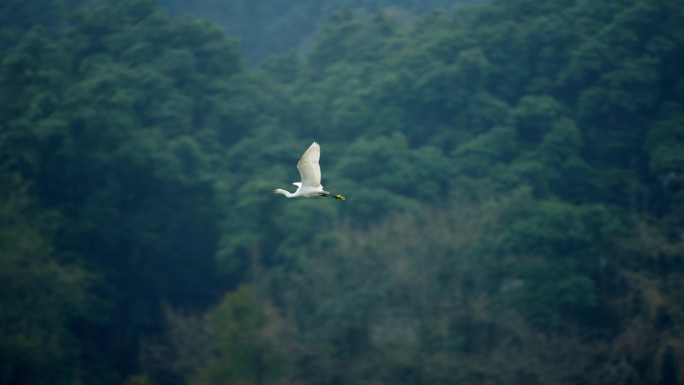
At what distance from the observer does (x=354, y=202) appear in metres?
31.8

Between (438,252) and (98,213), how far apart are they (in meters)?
12.5

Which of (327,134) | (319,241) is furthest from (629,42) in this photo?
(319,241)

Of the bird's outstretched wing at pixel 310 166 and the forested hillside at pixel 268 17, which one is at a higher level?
the forested hillside at pixel 268 17

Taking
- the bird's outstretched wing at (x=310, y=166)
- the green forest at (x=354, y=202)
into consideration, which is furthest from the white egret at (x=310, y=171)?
the green forest at (x=354, y=202)

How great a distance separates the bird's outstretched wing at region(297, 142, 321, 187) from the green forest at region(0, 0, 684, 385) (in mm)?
10294

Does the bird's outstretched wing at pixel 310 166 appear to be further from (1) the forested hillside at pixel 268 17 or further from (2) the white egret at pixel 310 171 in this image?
(1) the forested hillside at pixel 268 17

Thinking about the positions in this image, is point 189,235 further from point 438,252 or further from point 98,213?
point 438,252

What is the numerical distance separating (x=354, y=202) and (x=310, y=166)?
1731 cm

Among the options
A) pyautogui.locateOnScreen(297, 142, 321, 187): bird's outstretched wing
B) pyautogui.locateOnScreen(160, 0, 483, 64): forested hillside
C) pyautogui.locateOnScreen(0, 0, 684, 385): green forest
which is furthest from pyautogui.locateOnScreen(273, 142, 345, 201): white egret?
pyautogui.locateOnScreen(160, 0, 483, 64): forested hillside

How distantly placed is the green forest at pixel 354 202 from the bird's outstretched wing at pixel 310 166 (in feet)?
33.8

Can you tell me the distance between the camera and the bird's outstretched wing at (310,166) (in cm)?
1434

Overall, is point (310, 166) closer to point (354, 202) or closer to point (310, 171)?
point (310, 171)

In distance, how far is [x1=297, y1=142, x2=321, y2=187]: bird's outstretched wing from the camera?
14336mm

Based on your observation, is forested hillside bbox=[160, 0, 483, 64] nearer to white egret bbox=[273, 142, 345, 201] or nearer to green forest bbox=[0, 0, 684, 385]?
green forest bbox=[0, 0, 684, 385]
